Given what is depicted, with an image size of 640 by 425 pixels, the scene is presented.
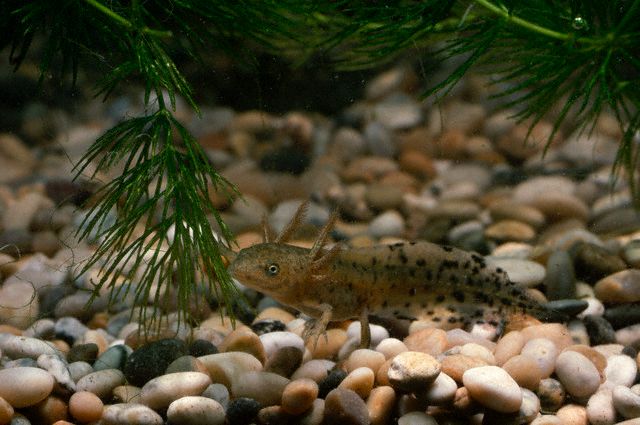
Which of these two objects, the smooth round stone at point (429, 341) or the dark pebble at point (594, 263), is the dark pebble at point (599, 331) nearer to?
the dark pebble at point (594, 263)

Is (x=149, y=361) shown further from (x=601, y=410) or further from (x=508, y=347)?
(x=601, y=410)

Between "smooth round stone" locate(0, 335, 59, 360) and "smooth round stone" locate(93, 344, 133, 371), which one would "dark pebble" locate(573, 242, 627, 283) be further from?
"smooth round stone" locate(0, 335, 59, 360)

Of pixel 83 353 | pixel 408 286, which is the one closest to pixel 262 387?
pixel 83 353

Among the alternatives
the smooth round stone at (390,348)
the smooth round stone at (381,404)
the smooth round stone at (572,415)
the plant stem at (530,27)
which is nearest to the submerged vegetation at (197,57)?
the plant stem at (530,27)

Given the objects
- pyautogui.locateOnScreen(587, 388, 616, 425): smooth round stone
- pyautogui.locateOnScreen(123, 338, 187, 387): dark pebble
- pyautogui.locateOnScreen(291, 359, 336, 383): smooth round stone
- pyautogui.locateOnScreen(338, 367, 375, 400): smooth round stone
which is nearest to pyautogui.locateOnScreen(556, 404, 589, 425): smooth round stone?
pyautogui.locateOnScreen(587, 388, 616, 425): smooth round stone

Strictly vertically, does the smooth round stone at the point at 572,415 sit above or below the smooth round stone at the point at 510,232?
below

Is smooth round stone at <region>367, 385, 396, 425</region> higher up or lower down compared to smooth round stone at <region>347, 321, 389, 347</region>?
lower down
